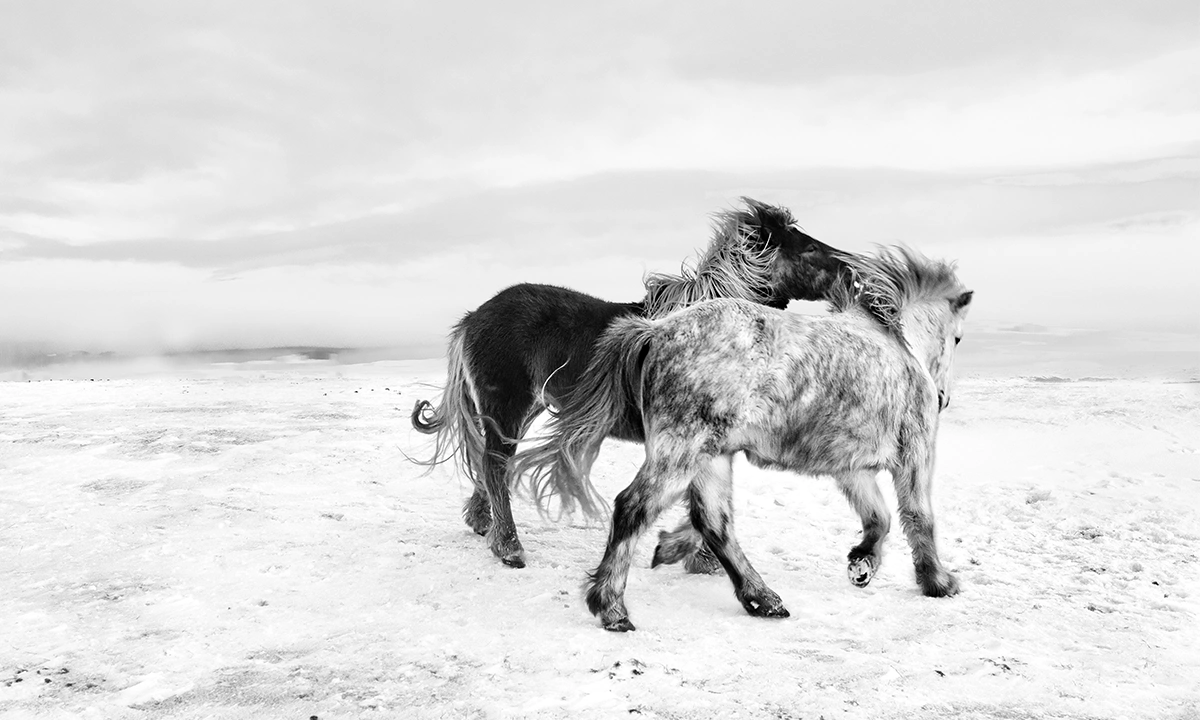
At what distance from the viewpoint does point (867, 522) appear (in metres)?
5.35

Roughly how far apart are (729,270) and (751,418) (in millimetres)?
2148

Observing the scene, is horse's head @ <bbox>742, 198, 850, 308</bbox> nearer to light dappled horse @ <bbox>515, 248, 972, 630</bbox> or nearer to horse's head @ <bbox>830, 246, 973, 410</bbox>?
horse's head @ <bbox>830, 246, 973, 410</bbox>

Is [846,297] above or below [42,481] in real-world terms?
above

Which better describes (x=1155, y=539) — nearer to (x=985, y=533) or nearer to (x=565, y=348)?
(x=985, y=533)

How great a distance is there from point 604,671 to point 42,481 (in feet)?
21.7

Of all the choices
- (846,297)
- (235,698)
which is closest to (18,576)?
(235,698)

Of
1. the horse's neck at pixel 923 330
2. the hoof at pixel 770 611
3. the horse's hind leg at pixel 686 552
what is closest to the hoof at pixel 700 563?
the horse's hind leg at pixel 686 552

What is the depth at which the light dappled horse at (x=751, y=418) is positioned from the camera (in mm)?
4367

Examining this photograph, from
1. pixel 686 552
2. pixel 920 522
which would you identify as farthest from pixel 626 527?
pixel 920 522

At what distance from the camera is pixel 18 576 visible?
17.5 feet

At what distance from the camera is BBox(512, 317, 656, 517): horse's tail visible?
15.6 feet

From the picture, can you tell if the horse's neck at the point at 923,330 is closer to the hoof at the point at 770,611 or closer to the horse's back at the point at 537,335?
the horse's back at the point at 537,335

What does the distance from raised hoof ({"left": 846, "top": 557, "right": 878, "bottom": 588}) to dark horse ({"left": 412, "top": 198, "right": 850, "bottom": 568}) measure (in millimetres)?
1574

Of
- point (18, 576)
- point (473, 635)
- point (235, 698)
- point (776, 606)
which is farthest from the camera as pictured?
point (18, 576)
